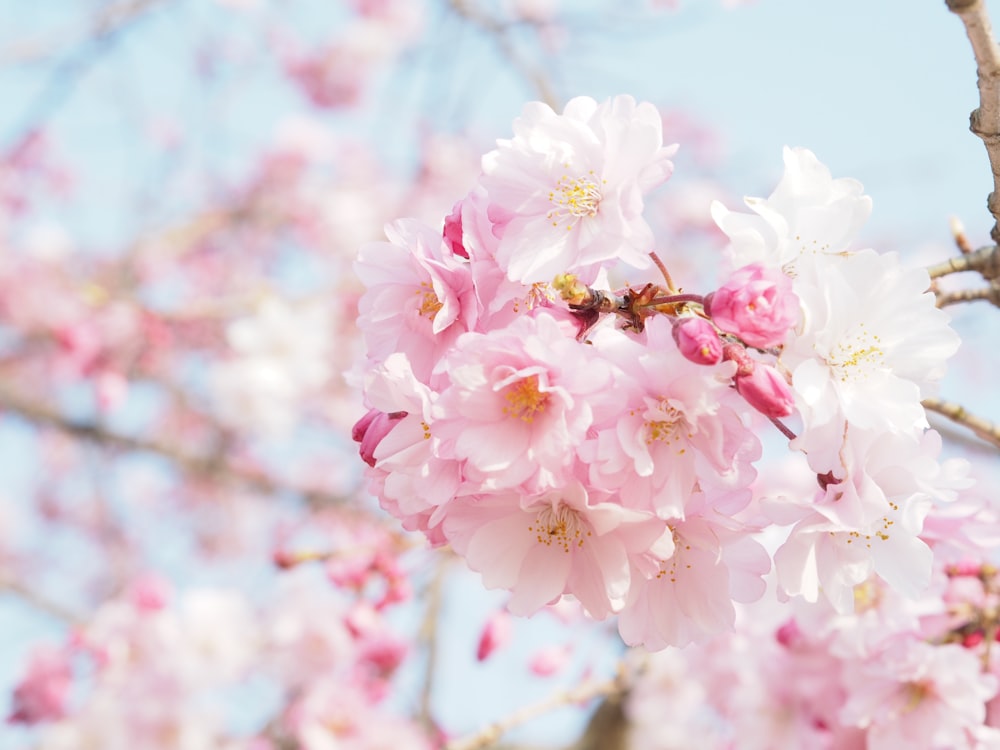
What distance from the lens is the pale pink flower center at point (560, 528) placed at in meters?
0.91

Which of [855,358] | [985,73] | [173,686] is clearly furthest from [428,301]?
[173,686]

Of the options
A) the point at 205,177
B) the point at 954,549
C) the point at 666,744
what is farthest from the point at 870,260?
the point at 205,177

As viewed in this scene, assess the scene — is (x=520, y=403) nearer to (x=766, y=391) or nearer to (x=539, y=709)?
(x=766, y=391)

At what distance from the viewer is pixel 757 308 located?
31.1 inches

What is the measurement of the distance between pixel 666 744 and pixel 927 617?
2.30 metres

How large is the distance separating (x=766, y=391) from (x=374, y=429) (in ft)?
1.33

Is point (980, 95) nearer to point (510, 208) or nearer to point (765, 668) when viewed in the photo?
point (510, 208)

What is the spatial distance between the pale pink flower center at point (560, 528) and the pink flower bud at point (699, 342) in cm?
20

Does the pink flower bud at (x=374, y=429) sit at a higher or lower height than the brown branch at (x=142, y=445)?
higher

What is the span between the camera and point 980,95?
0.86 metres

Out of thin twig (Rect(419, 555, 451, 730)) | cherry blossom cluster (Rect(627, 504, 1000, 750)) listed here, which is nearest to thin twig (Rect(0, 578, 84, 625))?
thin twig (Rect(419, 555, 451, 730))

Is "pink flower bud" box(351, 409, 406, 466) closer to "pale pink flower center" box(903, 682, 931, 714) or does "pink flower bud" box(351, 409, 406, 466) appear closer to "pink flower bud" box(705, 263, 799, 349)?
"pink flower bud" box(705, 263, 799, 349)

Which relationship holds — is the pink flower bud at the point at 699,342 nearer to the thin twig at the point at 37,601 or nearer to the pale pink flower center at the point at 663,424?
the pale pink flower center at the point at 663,424

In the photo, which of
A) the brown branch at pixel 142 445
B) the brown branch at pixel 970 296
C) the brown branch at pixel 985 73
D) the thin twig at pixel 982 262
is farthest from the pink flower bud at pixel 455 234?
the brown branch at pixel 142 445
